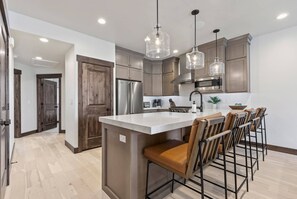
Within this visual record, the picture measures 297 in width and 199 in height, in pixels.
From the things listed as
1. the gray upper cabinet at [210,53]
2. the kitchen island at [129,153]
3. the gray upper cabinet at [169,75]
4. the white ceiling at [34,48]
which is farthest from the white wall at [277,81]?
the white ceiling at [34,48]

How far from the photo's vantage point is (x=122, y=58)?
4.36 metres

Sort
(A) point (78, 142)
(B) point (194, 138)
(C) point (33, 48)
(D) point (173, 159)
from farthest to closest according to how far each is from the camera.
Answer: (C) point (33, 48), (A) point (78, 142), (D) point (173, 159), (B) point (194, 138)

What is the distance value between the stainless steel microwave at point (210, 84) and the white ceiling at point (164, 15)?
1090mm

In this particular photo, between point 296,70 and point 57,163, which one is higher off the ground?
point 296,70

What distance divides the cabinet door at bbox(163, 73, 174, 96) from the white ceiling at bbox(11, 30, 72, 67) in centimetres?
325

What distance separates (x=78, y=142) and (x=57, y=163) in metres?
0.62

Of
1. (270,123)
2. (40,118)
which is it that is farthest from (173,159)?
(40,118)

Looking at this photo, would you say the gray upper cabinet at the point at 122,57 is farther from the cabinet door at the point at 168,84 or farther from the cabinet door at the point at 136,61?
the cabinet door at the point at 168,84

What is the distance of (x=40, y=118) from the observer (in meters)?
5.56

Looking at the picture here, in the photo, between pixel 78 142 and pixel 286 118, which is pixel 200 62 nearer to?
pixel 286 118

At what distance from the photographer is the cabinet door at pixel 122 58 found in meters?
4.25

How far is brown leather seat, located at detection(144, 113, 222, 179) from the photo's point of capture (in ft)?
3.77

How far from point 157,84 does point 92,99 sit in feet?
8.96

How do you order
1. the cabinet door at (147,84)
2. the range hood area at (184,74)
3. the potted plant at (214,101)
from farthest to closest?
1. the cabinet door at (147,84)
2. the range hood area at (184,74)
3. the potted plant at (214,101)
